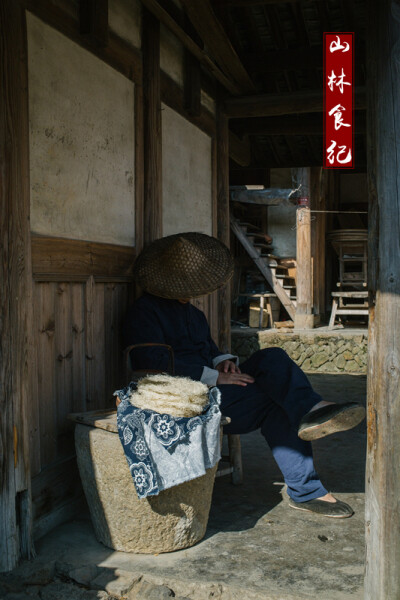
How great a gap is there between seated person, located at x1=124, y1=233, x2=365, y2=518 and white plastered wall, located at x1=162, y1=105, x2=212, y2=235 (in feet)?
2.83

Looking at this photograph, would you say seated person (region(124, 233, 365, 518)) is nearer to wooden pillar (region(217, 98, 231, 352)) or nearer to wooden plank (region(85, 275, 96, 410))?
wooden plank (region(85, 275, 96, 410))

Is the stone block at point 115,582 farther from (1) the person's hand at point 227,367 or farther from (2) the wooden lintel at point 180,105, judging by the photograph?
(2) the wooden lintel at point 180,105

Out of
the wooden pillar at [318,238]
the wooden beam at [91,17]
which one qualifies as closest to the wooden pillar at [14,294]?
the wooden beam at [91,17]

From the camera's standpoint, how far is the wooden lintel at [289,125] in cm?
658

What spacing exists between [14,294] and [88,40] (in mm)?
1614

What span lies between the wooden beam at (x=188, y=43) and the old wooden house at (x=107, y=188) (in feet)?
0.05

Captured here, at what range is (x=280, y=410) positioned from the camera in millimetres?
3688

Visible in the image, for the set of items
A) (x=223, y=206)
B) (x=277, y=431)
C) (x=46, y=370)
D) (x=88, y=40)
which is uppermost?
(x=88, y=40)

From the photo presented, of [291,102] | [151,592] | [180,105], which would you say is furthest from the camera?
[291,102]

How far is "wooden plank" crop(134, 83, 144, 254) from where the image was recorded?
13.7 feet

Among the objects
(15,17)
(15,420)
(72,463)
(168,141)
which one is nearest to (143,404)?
(15,420)

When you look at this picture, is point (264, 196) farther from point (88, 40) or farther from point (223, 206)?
point (88, 40)

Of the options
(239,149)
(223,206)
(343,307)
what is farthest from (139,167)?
(343,307)

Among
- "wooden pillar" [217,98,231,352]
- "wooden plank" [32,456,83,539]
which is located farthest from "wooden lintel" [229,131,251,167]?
"wooden plank" [32,456,83,539]
